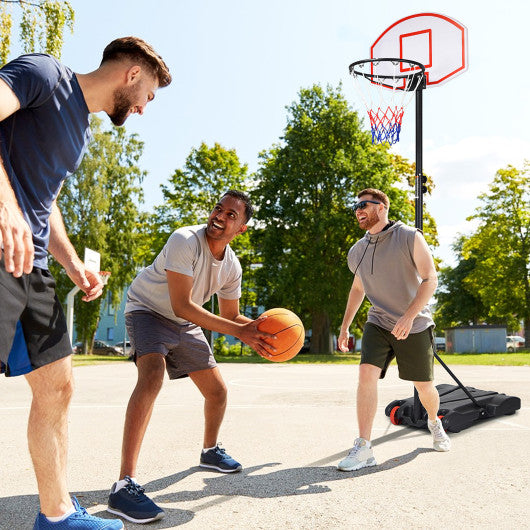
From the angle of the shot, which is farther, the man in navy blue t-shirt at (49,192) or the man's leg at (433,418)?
the man's leg at (433,418)

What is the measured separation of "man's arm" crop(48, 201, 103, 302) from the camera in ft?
11.7

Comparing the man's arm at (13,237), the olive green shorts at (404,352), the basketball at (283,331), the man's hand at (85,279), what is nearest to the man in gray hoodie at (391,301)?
the olive green shorts at (404,352)

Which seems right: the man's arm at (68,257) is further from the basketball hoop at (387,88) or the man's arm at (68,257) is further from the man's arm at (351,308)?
the basketball hoop at (387,88)

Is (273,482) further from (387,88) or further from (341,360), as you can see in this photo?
(341,360)

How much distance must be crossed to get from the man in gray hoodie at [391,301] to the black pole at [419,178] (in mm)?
1042

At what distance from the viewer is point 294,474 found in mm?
4906

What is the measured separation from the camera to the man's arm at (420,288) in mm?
5270

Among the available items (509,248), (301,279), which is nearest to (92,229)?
(301,279)

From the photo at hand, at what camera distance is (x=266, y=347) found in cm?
412

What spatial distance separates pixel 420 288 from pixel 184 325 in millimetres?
2058

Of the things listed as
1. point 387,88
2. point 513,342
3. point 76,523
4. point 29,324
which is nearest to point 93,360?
point 387,88

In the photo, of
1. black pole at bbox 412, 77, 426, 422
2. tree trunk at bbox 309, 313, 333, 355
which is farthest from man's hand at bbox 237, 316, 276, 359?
tree trunk at bbox 309, 313, 333, 355

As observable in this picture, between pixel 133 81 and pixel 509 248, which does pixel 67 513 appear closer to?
pixel 133 81

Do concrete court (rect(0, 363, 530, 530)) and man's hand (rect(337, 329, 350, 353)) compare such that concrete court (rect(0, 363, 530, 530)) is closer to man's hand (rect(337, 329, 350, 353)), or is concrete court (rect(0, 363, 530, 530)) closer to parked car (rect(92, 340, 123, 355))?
man's hand (rect(337, 329, 350, 353))
